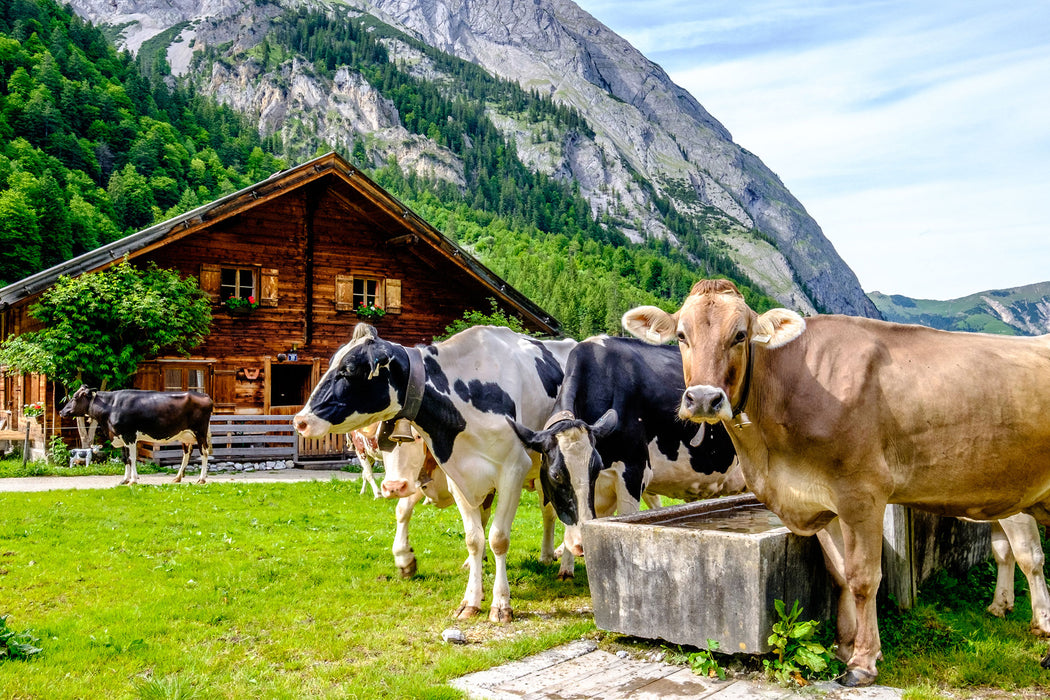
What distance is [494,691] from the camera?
4570 millimetres

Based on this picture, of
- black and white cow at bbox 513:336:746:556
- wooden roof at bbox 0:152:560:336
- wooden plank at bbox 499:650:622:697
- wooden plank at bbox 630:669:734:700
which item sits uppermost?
wooden roof at bbox 0:152:560:336

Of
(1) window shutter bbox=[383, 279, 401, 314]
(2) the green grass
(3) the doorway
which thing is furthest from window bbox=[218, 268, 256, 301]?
(2) the green grass

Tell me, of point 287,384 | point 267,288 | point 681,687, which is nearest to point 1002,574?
point 681,687

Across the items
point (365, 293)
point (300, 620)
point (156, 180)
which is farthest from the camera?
point (156, 180)

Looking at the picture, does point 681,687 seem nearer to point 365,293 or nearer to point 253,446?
point 253,446

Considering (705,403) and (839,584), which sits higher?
(705,403)

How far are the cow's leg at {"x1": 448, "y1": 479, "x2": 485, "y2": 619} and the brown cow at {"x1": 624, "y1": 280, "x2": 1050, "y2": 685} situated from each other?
2566 mm

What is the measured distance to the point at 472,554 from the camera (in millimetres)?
6516

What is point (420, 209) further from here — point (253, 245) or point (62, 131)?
point (253, 245)

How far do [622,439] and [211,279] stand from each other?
16810mm

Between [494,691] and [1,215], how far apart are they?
42.3 m

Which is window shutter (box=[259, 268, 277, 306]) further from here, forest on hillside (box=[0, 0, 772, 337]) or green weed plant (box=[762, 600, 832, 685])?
forest on hillside (box=[0, 0, 772, 337])

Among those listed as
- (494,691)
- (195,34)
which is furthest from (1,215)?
(195,34)

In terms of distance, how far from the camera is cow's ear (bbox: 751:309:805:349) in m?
4.28
